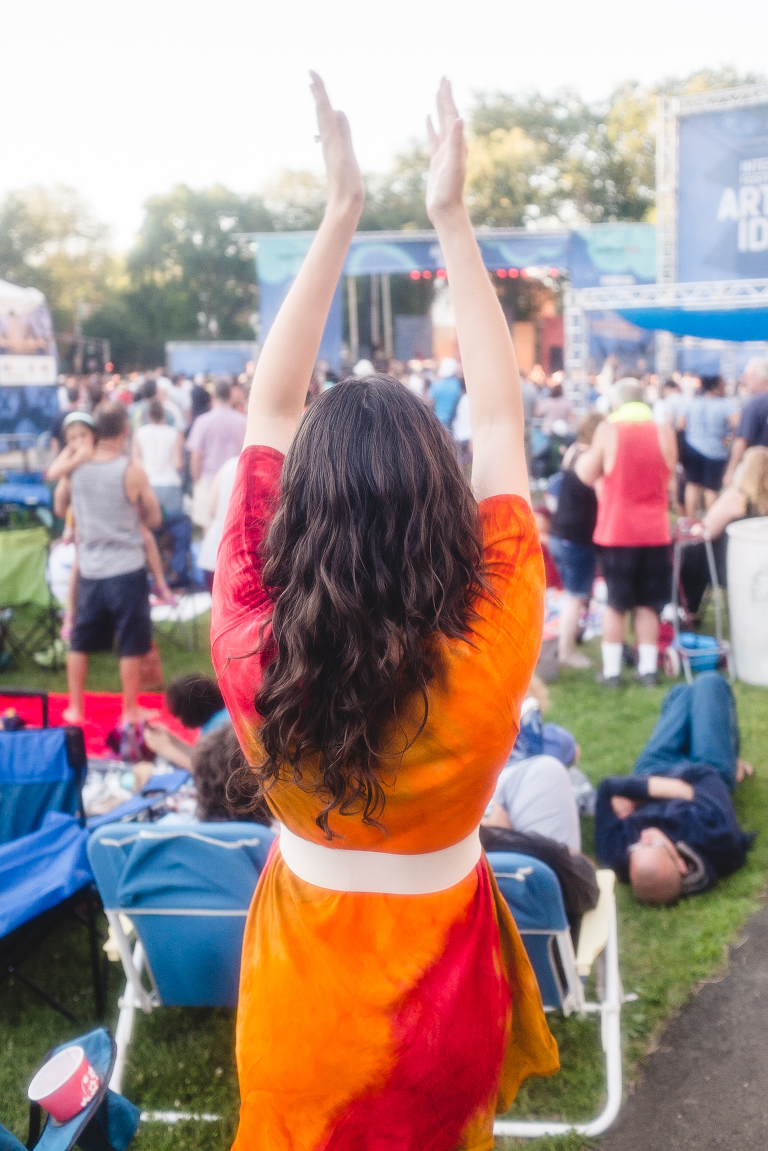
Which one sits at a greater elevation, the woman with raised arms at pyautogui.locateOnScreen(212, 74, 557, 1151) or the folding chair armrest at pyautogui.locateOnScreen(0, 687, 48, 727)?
the woman with raised arms at pyautogui.locateOnScreen(212, 74, 557, 1151)

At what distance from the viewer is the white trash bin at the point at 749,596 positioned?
18.1 feet

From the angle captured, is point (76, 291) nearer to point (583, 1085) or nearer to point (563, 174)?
point (563, 174)

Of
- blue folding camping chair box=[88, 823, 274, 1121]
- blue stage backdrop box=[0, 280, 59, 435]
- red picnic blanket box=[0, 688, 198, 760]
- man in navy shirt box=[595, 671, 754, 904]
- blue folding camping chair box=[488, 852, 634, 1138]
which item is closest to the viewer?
blue folding camping chair box=[488, 852, 634, 1138]

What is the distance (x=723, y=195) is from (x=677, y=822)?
12415 mm

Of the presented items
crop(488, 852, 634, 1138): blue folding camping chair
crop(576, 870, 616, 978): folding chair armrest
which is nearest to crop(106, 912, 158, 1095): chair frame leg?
crop(488, 852, 634, 1138): blue folding camping chair

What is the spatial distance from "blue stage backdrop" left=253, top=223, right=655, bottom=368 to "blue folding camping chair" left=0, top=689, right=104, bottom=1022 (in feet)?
42.7

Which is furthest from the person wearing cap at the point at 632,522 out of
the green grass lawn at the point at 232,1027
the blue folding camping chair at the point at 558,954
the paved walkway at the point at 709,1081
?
the blue folding camping chair at the point at 558,954

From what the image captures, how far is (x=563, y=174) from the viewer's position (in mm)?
41469

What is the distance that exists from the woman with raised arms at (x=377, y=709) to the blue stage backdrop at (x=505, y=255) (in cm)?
1489

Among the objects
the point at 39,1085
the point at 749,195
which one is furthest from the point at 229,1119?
the point at 749,195

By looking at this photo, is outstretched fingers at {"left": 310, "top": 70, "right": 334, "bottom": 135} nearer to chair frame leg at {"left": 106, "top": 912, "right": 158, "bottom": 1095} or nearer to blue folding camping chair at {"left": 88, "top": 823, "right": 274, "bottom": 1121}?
blue folding camping chair at {"left": 88, "top": 823, "right": 274, "bottom": 1121}

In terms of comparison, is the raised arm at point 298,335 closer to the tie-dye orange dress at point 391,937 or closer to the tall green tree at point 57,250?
the tie-dye orange dress at point 391,937

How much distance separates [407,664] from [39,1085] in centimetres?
100

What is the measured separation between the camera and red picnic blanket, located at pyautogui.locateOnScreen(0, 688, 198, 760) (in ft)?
15.9
